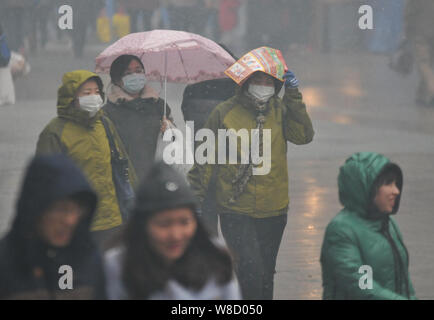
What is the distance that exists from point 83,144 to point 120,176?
12.6 inches

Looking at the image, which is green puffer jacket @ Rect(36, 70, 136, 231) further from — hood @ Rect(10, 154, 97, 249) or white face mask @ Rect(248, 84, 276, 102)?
hood @ Rect(10, 154, 97, 249)

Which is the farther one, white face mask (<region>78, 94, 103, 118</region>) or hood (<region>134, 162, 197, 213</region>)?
white face mask (<region>78, 94, 103, 118</region>)

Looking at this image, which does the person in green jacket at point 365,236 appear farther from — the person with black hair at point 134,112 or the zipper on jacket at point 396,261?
the person with black hair at point 134,112

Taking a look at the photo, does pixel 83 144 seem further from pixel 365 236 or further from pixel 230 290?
pixel 230 290

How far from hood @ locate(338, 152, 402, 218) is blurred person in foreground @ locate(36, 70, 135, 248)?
75.6 inches

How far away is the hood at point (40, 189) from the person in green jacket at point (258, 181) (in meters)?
2.89

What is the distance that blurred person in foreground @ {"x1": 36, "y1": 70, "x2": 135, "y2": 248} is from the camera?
590 centimetres

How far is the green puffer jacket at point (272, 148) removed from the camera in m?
6.07

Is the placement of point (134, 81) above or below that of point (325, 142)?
above

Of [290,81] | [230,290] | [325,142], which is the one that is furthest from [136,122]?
[325,142]

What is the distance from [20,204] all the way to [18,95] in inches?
594

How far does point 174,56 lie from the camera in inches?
301

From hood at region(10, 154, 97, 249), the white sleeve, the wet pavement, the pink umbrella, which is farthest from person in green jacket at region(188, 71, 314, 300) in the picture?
hood at region(10, 154, 97, 249)
